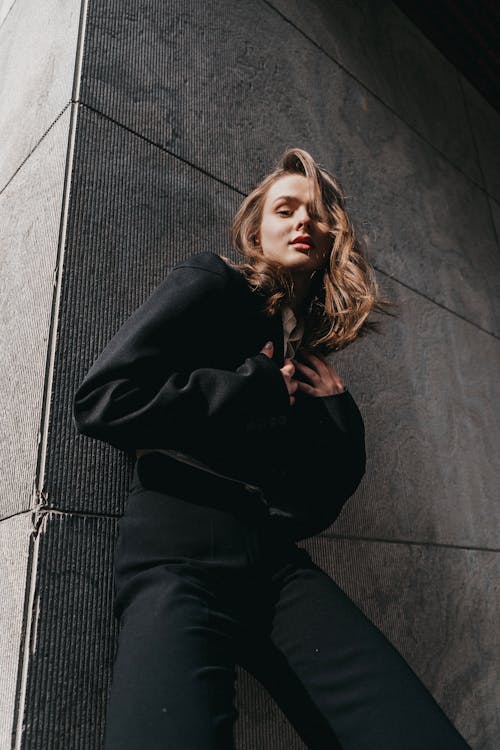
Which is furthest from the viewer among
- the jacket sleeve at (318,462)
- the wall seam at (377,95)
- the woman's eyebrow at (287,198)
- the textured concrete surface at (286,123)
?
the wall seam at (377,95)

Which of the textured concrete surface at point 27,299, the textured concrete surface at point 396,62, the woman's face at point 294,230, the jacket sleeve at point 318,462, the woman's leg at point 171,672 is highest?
the textured concrete surface at point 396,62

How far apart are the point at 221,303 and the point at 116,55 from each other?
1401mm

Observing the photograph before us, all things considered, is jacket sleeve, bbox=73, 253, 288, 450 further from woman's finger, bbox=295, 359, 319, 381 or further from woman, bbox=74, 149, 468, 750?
woman's finger, bbox=295, 359, 319, 381

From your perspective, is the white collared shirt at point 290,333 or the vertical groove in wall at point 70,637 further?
the white collared shirt at point 290,333

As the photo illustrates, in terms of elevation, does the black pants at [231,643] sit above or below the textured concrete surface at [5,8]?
above

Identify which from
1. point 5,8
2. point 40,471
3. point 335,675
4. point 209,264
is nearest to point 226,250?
point 209,264

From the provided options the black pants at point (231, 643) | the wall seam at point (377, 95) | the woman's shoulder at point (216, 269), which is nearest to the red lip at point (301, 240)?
the woman's shoulder at point (216, 269)

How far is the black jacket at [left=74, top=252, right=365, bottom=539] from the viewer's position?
51.8 inches

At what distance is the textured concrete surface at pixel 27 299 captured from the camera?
→ 1.70m

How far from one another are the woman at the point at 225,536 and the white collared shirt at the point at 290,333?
0.05m

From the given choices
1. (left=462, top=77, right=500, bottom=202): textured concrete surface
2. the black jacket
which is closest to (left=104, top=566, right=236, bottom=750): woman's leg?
the black jacket

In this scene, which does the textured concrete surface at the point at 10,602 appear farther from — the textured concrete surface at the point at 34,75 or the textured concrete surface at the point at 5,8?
the textured concrete surface at the point at 5,8

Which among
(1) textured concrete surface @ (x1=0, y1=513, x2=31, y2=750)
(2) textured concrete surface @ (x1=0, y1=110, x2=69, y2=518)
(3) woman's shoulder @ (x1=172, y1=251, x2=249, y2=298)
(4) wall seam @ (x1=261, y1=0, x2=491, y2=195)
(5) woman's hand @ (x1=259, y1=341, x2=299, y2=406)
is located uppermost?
(4) wall seam @ (x1=261, y1=0, x2=491, y2=195)

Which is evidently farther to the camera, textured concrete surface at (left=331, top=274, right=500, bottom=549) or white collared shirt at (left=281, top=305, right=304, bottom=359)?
textured concrete surface at (left=331, top=274, right=500, bottom=549)
